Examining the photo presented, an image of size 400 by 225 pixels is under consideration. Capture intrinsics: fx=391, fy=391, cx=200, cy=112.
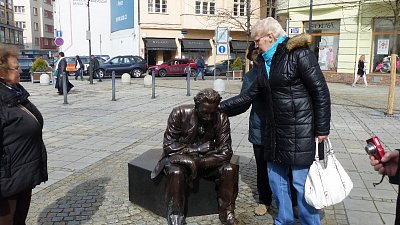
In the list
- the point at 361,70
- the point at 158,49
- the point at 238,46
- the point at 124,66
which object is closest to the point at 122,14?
the point at 158,49

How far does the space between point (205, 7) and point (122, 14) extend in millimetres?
8587

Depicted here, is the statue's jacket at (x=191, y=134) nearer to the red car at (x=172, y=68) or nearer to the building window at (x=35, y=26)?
the red car at (x=172, y=68)

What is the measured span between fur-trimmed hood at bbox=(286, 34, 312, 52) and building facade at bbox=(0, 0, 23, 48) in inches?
2834

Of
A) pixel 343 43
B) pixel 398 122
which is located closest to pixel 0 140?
pixel 398 122

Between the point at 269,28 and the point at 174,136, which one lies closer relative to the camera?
the point at 269,28

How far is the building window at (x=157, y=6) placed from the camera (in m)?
36.7

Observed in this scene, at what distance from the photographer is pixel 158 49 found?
3675 centimetres

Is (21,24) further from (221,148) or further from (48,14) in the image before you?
(221,148)

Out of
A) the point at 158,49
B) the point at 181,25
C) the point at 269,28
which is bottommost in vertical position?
the point at 269,28

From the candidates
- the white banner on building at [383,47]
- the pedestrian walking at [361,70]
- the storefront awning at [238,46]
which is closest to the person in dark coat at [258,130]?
the pedestrian walking at [361,70]

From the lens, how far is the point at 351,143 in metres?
7.35

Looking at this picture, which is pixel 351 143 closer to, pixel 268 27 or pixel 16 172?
pixel 268 27

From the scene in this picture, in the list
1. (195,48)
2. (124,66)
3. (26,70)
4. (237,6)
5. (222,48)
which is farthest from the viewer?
(237,6)

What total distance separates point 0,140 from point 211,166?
1.87m
